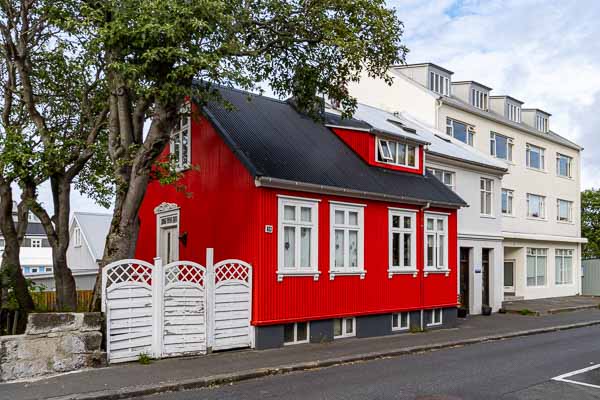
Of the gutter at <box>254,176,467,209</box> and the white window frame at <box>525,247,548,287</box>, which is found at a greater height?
the gutter at <box>254,176,467,209</box>

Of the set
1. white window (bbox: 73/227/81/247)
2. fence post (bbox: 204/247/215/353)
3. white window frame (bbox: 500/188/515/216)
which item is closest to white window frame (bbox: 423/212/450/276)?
fence post (bbox: 204/247/215/353)

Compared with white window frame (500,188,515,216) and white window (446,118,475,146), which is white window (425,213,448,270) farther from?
white window frame (500,188,515,216)

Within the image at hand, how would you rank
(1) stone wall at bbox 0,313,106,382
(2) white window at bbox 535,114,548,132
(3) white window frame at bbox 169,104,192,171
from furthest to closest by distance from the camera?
(2) white window at bbox 535,114,548,132, (3) white window frame at bbox 169,104,192,171, (1) stone wall at bbox 0,313,106,382

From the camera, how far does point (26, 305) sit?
13875 millimetres

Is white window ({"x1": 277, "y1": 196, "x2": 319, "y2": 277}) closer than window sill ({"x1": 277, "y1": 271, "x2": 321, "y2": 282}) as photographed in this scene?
No

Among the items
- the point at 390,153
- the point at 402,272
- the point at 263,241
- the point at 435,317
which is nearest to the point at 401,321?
the point at 402,272

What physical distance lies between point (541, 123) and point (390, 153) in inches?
964

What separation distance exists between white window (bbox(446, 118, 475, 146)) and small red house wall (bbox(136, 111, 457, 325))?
1261 centimetres

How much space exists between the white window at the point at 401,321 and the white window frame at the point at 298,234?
3.93 meters

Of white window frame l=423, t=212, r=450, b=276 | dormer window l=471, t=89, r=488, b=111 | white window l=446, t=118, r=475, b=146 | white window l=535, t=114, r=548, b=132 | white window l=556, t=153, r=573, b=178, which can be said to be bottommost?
white window frame l=423, t=212, r=450, b=276

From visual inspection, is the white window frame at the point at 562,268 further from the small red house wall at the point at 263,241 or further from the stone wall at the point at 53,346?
the stone wall at the point at 53,346

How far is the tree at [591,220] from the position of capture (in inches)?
2144

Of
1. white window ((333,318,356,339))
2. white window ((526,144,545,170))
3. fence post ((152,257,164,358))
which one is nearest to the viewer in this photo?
fence post ((152,257,164,358))

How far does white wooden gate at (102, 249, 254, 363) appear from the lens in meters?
12.6
